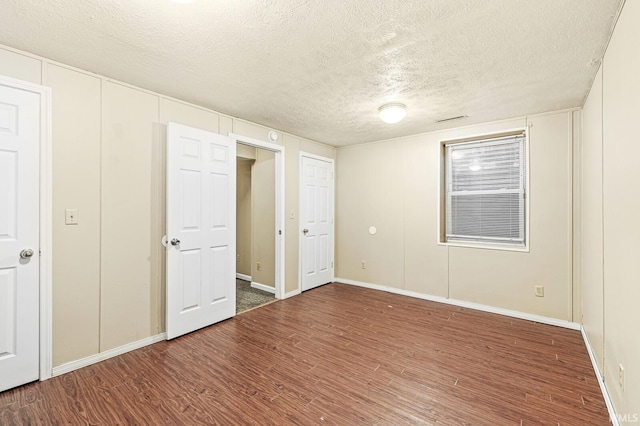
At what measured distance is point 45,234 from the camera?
2.16 metres

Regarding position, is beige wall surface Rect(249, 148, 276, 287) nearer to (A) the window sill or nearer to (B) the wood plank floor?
(B) the wood plank floor

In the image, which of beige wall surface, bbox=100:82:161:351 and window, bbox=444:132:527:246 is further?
window, bbox=444:132:527:246

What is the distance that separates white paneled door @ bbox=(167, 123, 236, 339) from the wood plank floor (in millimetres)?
252

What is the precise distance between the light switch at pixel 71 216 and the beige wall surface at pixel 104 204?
30 mm

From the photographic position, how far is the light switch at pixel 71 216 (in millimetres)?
2271

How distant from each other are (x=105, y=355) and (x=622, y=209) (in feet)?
12.2

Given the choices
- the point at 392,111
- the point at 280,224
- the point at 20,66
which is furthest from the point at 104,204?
the point at 392,111

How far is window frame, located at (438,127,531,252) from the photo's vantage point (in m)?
3.42

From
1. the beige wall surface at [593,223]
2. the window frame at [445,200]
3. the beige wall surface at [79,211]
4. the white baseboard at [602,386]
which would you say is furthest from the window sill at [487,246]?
the beige wall surface at [79,211]

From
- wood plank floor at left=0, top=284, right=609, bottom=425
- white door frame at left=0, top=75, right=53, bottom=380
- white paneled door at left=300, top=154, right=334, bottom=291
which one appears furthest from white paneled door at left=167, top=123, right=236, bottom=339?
white paneled door at left=300, top=154, right=334, bottom=291

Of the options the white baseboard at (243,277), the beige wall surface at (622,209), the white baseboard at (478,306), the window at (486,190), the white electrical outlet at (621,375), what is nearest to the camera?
the beige wall surface at (622,209)

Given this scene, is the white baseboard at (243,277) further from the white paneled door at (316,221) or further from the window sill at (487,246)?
the window sill at (487,246)

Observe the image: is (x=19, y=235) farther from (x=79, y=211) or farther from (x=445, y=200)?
(x=445, y=200)

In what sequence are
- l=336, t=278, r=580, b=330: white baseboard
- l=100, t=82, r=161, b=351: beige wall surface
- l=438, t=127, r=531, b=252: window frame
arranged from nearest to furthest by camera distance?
1. l=100, t=82, r=161, b=351: beige wall surface
2. l=336, t=278, r=580, b=330: white baseboard
3. l=438, t=127, r=531, b=252: window frame
